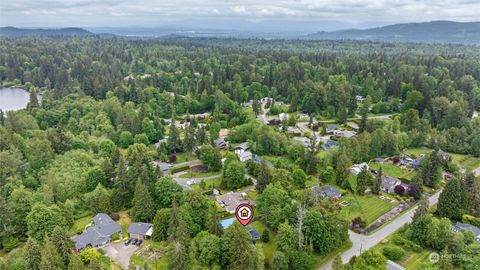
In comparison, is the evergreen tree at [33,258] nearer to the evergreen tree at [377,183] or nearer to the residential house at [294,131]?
the evergreen tree at [377,183]

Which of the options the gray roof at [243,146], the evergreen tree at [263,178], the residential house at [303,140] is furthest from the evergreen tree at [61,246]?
the residential house at [303,140]

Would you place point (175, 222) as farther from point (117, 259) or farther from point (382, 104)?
point (382, 104)

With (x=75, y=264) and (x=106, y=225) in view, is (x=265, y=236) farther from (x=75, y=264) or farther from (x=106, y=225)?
(x=75, y=264)

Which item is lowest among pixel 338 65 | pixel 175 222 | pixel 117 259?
pixel 117 259

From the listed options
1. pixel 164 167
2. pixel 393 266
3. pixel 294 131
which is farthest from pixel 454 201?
pixel 164 167

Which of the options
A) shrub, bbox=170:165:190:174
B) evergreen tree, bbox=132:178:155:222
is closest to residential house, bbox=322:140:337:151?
shrub, bbox=170:165:190:174

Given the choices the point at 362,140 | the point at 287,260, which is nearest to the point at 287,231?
the point at 287,260

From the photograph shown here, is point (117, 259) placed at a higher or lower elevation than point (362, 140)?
lower
